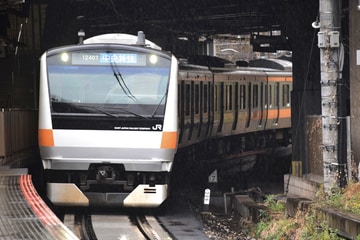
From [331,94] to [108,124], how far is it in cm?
417

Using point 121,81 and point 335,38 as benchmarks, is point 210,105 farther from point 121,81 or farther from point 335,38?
point 335,38

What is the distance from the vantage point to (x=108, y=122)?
1385cm

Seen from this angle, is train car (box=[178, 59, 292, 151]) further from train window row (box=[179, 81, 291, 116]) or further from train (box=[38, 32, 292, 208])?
train (box=[38, 32, 292, 208])

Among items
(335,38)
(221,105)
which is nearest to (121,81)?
(335,38)

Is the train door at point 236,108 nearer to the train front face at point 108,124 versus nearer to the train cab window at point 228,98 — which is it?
the train cab window at point 228,98

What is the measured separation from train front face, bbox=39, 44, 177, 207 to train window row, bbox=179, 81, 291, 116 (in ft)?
6.64

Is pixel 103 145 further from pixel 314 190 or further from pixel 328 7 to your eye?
pixel 328 7

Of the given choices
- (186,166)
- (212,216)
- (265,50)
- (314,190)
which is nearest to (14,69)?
(186,166)

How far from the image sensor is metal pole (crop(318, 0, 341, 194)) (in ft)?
37.3

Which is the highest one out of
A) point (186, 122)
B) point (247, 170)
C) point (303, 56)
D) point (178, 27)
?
point (178, 27)

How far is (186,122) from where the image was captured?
57.3ft

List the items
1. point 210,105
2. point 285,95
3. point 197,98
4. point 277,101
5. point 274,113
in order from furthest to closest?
point 285,95
point 277,101
point 274,113
point 210,105
point 197,98

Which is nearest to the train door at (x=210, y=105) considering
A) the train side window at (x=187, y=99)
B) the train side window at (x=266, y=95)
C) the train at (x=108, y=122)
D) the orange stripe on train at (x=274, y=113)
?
the train side window at (x=187, y=99)

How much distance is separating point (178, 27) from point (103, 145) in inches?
708
